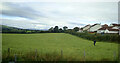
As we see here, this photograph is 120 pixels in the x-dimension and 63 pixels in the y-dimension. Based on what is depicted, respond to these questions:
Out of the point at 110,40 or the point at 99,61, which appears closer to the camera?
the point at 99,61

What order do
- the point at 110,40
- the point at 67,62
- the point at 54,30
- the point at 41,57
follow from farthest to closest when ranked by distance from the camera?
the point at 54,30
the point at 110,40
the point at 41,57
the point at 67,62

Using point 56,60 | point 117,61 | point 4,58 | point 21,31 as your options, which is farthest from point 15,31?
→ point 117,61

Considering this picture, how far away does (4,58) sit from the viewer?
10.1 metres

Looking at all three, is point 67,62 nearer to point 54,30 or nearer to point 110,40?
point 110,40

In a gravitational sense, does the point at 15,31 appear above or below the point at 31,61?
above

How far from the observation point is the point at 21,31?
187 feet

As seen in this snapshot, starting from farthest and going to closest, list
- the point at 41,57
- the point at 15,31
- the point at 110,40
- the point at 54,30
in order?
1. the point at 54,30
2. the point at 15,31
3. the point at 110,40
4. the point at 41,57

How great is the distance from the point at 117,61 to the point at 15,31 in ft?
186

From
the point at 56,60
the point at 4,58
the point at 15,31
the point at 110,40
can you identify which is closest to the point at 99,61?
the point at 56,60

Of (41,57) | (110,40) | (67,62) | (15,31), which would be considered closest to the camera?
(67,62)

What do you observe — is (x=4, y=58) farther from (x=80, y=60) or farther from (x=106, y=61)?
(x=106, y=61)

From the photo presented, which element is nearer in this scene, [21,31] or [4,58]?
[4,58]

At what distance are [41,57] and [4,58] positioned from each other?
440 centimetres

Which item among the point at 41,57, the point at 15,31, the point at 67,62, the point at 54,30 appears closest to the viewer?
the point at 67,62
